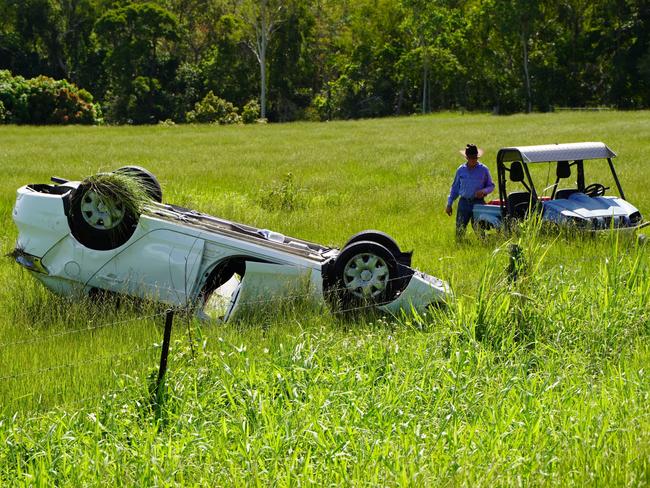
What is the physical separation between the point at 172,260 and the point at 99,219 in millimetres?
813

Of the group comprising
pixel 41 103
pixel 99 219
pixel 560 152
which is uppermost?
pixel 41 103

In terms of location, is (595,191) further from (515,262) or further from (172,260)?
(172,260)

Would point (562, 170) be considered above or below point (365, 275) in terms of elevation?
above

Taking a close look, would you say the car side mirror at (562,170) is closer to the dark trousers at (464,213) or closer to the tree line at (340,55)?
the dark trousers at (464,213)

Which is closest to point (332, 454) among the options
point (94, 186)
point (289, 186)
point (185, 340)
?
point (185, 340)

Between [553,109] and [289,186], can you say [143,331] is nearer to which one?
[289,186]

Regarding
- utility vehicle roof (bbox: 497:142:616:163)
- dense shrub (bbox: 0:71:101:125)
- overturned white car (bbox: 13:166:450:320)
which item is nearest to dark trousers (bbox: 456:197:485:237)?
utility vehicle roof (bbox: 497:142:616:163)

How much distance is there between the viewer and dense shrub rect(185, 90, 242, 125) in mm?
62781

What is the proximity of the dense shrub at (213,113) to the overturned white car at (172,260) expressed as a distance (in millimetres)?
54267

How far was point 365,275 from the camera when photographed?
28.8ft

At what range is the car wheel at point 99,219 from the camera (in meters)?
8.91

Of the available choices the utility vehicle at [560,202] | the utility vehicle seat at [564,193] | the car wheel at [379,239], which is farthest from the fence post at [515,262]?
the utility vehicle seat at [564,193]

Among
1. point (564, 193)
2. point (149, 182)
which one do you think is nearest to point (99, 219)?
point (149, 182)

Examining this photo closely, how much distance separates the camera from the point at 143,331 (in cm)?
815
